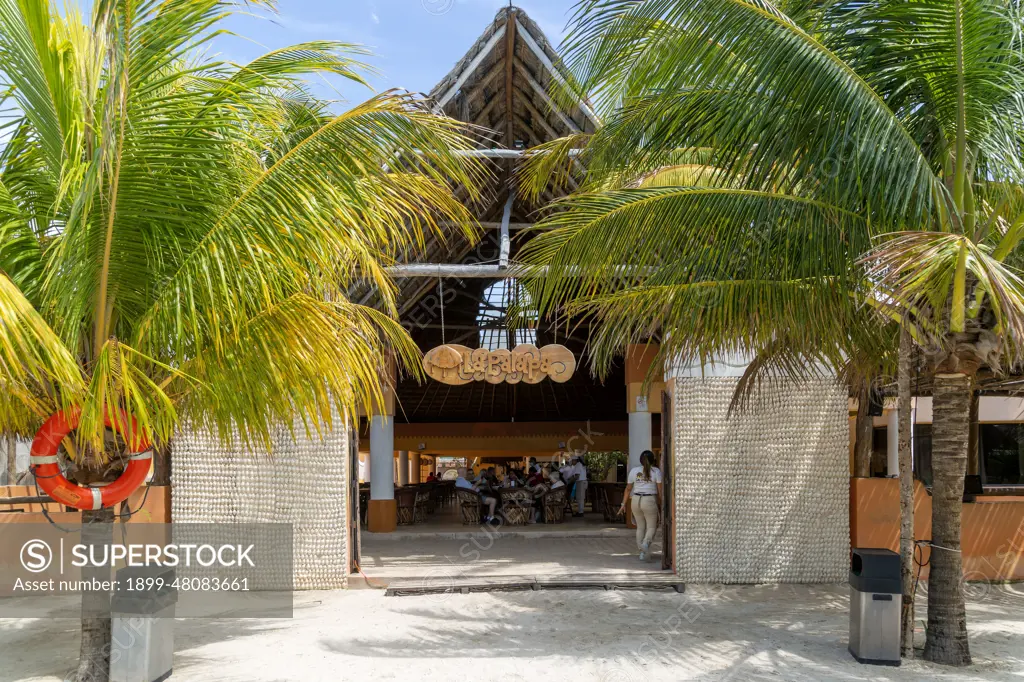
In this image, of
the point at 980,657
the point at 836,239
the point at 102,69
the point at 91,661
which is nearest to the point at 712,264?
the point at 836,239

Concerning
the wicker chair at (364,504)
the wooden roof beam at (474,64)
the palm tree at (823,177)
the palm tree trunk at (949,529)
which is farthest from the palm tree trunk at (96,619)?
the wicker chair at (364,504)

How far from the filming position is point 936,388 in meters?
5.54

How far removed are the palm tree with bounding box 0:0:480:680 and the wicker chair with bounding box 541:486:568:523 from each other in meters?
8.28

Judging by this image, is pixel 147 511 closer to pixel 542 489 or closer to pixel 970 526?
pixel 542 489

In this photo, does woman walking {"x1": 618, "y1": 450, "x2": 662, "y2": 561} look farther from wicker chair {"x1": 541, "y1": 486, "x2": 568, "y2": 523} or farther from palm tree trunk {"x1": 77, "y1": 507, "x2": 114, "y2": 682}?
palm tree trunk {"x1": 77, "y1": 507, "x2": 114, "y2": 682}

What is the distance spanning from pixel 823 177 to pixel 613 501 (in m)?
9.08

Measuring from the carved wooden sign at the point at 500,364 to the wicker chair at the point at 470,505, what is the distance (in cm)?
381

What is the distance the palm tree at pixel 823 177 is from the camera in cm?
468

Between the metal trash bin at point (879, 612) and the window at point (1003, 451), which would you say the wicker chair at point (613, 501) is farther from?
the metal trash bin at point (879, 612)

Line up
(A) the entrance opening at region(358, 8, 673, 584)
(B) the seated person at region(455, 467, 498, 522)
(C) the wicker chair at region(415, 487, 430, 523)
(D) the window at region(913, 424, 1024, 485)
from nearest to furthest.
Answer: (A) the entrance opening at region(358, 8, 673, 584)
(B) the seated person at region(455, 467, 498, 522)
(C) the wicker chair at region(415, 487, 430, 523)
(D) the window at region(913, 424, 1024, 485)

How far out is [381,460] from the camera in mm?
11477

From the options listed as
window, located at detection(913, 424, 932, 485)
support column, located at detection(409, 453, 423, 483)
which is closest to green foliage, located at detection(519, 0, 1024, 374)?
window, located at detection(913, 424, 932, 485)

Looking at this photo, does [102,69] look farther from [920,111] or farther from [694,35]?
[920,111]

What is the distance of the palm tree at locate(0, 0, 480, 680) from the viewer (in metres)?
4.05
